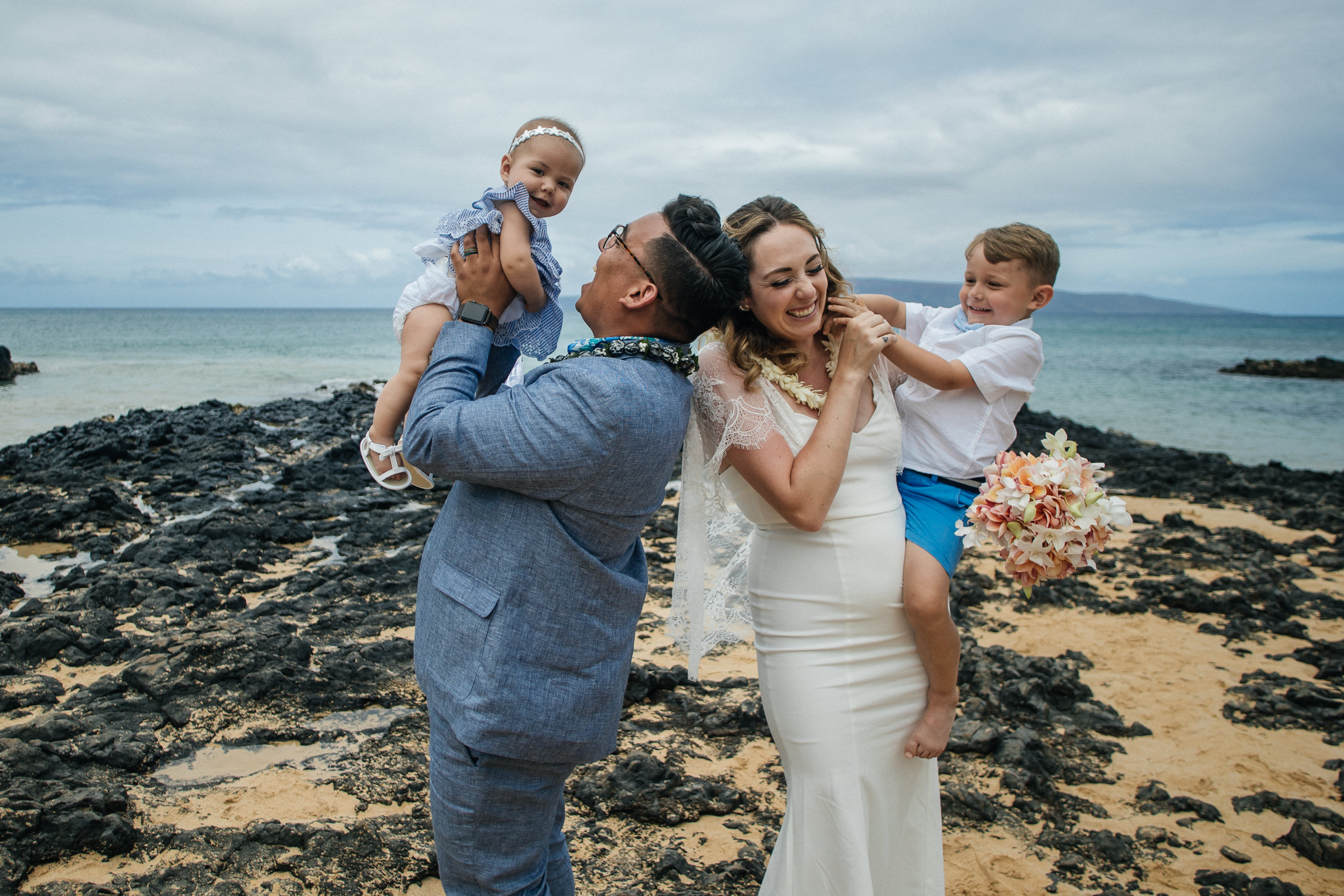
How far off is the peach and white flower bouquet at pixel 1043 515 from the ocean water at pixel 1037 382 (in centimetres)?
1782

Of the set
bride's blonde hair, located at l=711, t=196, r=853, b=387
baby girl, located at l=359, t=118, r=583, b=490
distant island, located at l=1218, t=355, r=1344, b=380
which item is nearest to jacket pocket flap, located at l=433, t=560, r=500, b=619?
baby girl, located at l=359, t=118, r=583, b=490

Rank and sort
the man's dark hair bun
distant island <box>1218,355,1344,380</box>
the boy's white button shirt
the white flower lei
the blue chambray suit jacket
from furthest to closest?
distant island <box>1218,355,1344,380</box> → the boy's white button shirt → the white flower lei → the man's dark hair bun → the blue chambray suit jacket

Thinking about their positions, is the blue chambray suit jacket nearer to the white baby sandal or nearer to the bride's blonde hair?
the white baby sandal

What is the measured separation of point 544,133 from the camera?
2.91 m

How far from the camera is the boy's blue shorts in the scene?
259cm

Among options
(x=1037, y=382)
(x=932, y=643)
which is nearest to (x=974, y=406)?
(x=932, y=643)

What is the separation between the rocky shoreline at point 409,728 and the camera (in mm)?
3453

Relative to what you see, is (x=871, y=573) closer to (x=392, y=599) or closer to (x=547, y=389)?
(x=547, y=389)

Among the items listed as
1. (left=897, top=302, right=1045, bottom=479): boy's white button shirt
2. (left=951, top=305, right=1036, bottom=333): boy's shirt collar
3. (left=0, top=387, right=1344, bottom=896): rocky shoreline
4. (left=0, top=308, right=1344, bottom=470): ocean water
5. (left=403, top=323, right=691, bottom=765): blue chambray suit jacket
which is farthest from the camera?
(left=0, top=308, right=1344, bottom=470): ocean water

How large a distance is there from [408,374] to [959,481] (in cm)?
176

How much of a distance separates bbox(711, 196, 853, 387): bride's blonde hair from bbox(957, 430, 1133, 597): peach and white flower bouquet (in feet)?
2.29

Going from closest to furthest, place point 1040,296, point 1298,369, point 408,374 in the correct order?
point 408,374, point 1040,296, point 1298,369

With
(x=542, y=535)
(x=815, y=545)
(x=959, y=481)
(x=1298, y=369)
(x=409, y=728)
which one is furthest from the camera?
(x=1298, y=369)

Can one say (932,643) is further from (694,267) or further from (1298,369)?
(1298,369)
